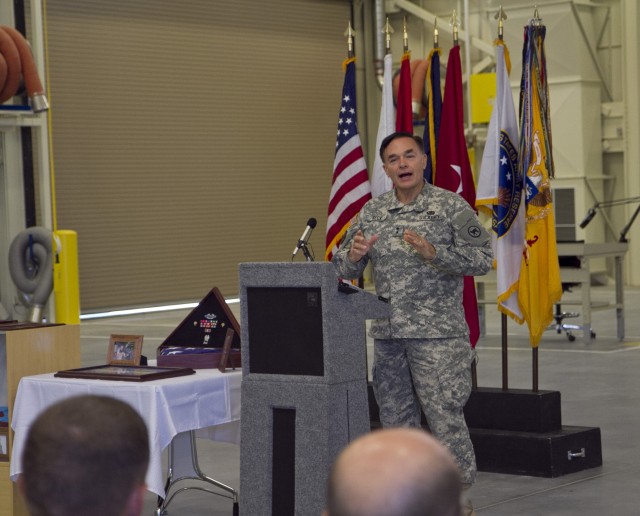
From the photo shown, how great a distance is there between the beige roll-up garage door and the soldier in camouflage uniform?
11296mm

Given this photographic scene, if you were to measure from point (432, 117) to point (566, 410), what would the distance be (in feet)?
8.09

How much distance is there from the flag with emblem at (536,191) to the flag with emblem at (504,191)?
0.05 meters

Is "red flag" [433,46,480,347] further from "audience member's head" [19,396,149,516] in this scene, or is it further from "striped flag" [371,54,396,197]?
"audience member's head" [19,396,149,516]

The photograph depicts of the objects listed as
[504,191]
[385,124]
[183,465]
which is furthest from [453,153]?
[183,465]

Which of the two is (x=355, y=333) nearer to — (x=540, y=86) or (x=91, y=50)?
(x=540, y=86)

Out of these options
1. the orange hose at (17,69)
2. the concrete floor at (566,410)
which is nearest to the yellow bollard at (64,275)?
the concrete floor at (566,410)

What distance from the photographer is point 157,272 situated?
17000mm

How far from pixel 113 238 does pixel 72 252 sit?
108 inches

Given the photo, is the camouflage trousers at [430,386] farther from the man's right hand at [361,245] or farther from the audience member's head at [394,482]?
the audience member's head at [394,482]

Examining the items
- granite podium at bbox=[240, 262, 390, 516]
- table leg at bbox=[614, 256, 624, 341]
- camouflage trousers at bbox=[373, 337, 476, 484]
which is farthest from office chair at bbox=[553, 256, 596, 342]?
granite podium at bbox=[240, 262, 390, 516]

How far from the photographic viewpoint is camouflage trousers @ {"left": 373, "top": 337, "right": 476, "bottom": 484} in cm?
502

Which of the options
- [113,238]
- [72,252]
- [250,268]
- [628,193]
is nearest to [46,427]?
[250,268]

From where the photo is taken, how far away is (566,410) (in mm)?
8172

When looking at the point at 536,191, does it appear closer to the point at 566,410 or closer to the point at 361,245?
the point at 361,245
